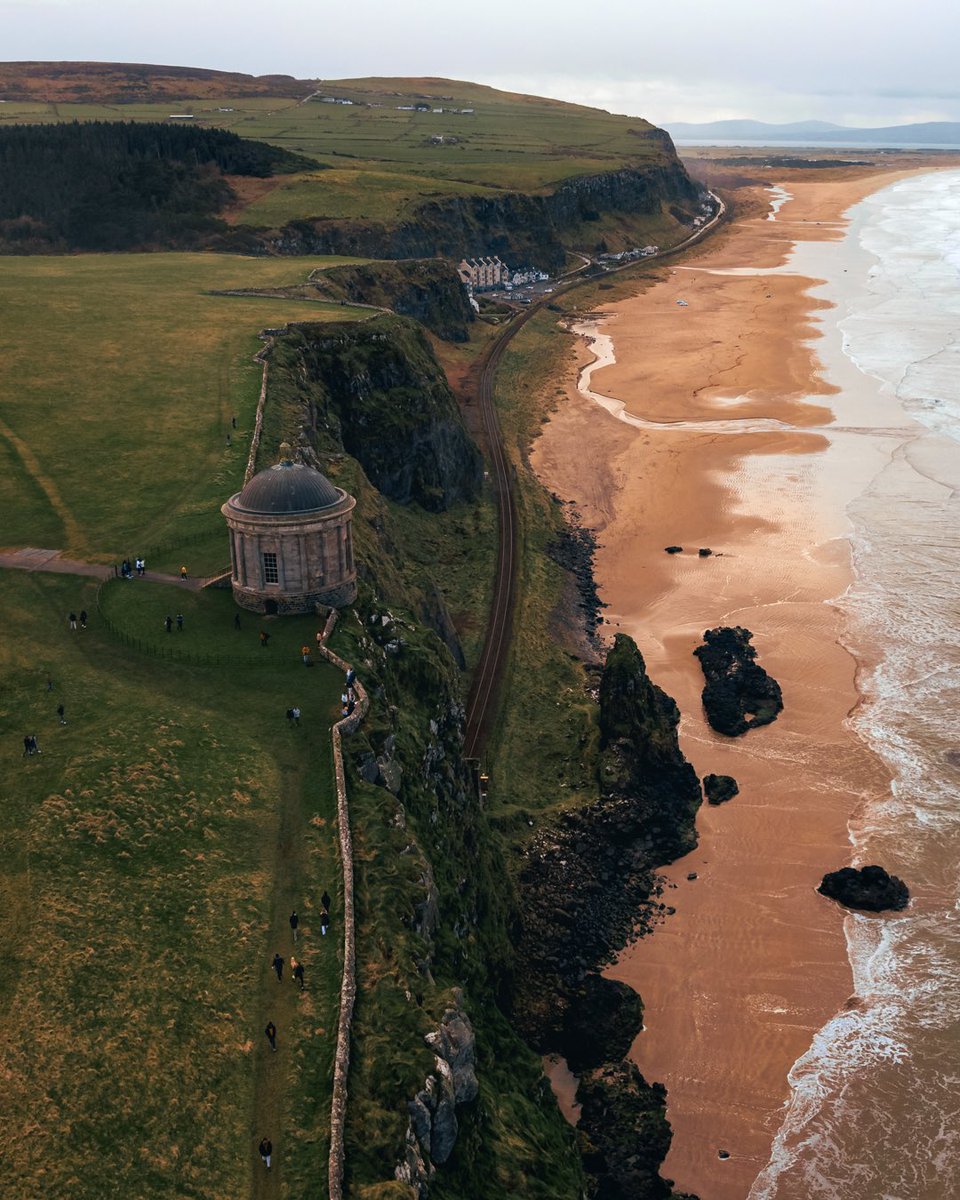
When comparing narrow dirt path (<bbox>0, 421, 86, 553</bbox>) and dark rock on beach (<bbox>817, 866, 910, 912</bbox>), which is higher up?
narrow dirt path (<bbox>0, 421, 86, 553</bbox>)

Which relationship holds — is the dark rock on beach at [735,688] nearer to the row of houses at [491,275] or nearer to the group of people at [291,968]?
the group of people at [291,968]

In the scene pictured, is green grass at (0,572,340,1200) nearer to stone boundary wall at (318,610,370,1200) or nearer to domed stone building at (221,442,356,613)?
stone boundary wall at (318,610,370,1200)

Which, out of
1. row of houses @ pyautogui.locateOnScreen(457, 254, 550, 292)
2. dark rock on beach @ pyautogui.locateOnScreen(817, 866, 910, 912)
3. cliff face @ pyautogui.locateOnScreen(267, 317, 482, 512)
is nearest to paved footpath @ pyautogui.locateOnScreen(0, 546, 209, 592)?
cliff face @ pyautogui.locateOnScreen(267, 317, 482, 512)

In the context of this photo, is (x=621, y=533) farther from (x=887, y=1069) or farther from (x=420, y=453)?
(x=887, y=1069)

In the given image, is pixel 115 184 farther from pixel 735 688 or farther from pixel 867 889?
pixel 867 889

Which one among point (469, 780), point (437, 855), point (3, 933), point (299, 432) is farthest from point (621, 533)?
point (3, 933)

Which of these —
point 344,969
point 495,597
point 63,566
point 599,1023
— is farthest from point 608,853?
point 63,566

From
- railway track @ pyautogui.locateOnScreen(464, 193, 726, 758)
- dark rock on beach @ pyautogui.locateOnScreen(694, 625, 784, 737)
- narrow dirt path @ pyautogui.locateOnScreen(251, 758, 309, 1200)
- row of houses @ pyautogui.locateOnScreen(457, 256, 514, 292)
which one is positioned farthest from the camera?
row of houses @ pyautogui.locateOnScreen(457, 256, 514, 292)
